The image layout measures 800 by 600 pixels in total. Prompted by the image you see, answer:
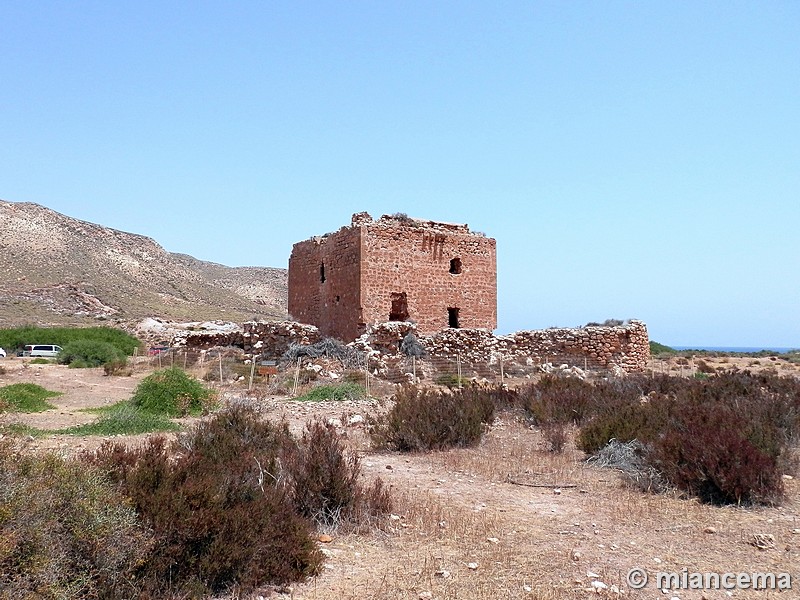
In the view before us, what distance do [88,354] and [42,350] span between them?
6.08m

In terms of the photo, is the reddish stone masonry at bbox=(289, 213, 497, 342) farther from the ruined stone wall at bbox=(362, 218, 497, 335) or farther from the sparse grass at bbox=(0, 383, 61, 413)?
the sparse grass at bbox=(0, 383, 61, 413)

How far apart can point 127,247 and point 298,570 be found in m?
68.2

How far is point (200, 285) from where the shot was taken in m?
65.2

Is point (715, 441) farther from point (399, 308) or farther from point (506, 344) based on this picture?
point (399, 308)

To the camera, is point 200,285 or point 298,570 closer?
point 298,570

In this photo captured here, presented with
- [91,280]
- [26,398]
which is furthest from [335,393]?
[91,280]

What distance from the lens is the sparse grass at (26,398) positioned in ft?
38.4

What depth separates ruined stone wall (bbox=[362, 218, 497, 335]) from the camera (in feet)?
62.5

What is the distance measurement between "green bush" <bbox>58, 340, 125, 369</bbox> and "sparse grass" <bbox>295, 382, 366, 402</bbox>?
1370 cm

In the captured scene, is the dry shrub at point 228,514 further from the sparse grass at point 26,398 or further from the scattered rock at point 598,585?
the sparse grass at point 26,398

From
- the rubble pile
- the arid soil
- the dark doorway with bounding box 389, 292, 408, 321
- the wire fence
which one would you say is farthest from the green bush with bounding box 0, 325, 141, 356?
the arid soil

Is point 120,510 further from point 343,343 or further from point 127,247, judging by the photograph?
point 127,247

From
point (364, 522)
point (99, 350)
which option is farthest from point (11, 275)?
point (364, 522)

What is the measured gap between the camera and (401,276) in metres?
19.5
